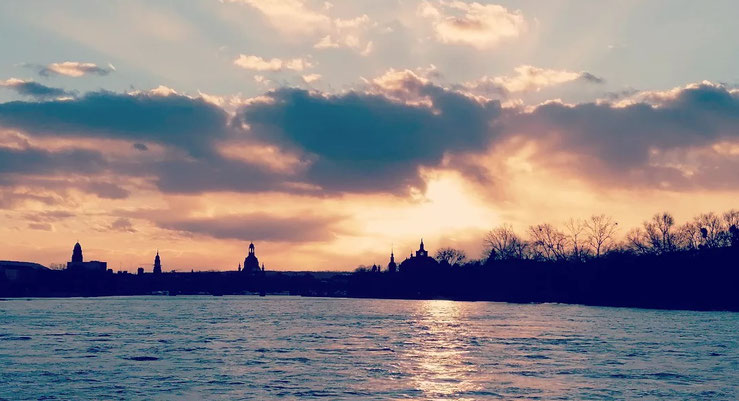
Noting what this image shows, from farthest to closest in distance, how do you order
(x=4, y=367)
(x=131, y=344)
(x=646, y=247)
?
1. (x=646, y=247)
2. (x=131, y=344)
3. (x=4, y=367)

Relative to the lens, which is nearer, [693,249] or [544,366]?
[544,366]

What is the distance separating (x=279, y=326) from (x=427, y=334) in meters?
22.4

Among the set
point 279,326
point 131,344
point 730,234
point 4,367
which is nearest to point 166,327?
point 279,326

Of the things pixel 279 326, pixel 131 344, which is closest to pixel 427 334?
pixel 279 326

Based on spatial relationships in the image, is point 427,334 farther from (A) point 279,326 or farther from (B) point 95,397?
(B) point 95,397

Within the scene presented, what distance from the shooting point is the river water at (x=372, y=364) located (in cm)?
3816

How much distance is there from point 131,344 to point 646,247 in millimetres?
127463

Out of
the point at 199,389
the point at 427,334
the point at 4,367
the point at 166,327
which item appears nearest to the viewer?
the point at 199,389

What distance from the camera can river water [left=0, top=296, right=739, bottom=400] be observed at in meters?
38.2

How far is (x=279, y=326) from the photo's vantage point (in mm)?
95375

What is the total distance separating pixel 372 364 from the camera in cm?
4994

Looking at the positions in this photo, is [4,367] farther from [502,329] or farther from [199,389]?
[502,329]

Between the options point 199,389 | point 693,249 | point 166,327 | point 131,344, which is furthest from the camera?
point 693,249

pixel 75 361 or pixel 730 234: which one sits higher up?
pixel 730 234
